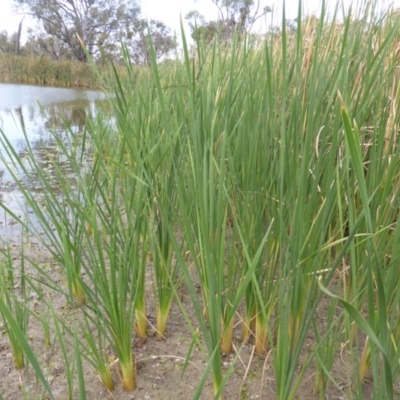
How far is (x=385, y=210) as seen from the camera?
2.43 ft

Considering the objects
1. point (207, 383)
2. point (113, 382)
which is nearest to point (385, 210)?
point (207, 383)

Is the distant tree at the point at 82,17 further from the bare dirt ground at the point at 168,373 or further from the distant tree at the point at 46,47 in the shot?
the bare dirt ground at the point at 168,373

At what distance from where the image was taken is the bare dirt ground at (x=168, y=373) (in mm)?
853

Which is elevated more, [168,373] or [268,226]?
[268,226]

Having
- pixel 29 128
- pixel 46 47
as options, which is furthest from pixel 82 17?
pixel 29 128

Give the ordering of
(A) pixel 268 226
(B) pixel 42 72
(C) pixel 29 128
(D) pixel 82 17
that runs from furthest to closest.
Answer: (D) pixel 82 17
(B) pixel 42 72
(C) pixel 29 128
(A) pixel 268 226

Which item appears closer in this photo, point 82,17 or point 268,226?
point 268,226

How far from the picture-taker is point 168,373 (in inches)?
36.7

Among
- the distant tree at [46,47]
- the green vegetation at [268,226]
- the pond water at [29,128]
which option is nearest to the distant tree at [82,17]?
the distant tree at [46,47]

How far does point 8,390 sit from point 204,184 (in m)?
0.71

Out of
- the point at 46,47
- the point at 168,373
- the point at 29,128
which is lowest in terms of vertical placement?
the point at 168,373

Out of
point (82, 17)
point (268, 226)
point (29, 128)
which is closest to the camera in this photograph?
point (268, 226)

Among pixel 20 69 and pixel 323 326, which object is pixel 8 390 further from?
pixel 20 69

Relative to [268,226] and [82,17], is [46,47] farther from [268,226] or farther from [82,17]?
[268,226]
